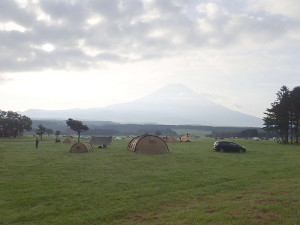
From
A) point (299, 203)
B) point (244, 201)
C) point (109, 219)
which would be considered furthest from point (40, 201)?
point (299, 203)

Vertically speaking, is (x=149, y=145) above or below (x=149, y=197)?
above

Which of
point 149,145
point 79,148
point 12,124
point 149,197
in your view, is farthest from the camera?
point 12,124

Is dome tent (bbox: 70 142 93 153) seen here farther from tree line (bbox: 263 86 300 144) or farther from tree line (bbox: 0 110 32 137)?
tree line (bbox: 0 110 32 137)

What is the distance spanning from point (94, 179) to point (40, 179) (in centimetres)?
286

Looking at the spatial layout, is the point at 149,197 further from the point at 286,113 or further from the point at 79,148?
the point at 286,113

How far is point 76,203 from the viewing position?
36.6 ft

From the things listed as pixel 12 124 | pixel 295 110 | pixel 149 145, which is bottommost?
pixel 149 145

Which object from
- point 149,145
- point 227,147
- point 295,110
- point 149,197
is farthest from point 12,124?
point 149,197

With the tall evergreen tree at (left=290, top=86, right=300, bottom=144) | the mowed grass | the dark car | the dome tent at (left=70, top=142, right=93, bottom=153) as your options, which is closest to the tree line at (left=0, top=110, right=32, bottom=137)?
the dome tent at (left=70, top=142, right=93, bottom=153)

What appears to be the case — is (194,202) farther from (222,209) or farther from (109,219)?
(109,219)

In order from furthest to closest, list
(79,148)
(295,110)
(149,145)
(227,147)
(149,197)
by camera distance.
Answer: (295,110)
(227,147)
(79,148)
(149,145)
(149,197)

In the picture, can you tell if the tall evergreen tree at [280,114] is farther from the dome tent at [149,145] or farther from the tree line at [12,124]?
the tree line at [12,124]

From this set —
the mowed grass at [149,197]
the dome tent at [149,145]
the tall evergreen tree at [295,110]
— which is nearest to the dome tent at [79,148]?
the dome tent at [149,145]

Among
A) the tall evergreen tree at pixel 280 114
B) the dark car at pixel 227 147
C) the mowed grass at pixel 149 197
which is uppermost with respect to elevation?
the tall evergreen tree at pixel 280 114
